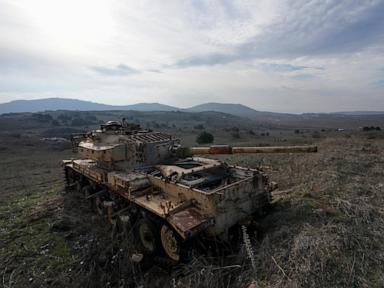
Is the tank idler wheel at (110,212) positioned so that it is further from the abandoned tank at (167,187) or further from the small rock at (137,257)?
the small rock at (137,257)

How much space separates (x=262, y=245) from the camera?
5.63 m

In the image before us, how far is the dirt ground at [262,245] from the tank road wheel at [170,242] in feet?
0.84

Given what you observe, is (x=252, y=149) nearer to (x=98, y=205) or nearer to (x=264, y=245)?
(x=264, y=245)

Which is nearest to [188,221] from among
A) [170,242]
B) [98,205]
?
[170,242]

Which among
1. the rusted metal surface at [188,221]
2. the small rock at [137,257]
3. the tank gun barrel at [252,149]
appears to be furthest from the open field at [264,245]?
the tank gun barrel at [252,149]

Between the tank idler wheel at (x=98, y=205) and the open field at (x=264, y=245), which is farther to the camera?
the tank idler wheel at (x=98, y=205)

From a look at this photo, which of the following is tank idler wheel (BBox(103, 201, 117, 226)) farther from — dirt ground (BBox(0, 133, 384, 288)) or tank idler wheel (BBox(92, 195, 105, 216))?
tank idler wheel (BBox(92, 195, 105, 216))

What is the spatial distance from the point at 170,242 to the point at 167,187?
4.19 feet

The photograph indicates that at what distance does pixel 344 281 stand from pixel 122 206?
590 cm

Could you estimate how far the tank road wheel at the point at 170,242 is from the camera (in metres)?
6.05

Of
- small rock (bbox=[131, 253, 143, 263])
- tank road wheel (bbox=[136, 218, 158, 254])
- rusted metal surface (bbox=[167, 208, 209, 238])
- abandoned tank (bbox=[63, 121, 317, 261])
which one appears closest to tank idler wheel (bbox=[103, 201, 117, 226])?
abandoned tank (bbox=[63, 121, 317, 261])

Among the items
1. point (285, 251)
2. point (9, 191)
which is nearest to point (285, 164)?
point (285, 251)

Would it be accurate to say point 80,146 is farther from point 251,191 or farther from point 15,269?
point 251,191

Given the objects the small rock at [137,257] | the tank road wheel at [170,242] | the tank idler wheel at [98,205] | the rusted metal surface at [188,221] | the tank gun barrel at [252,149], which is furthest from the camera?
the tank idler wheel at [98,205]
